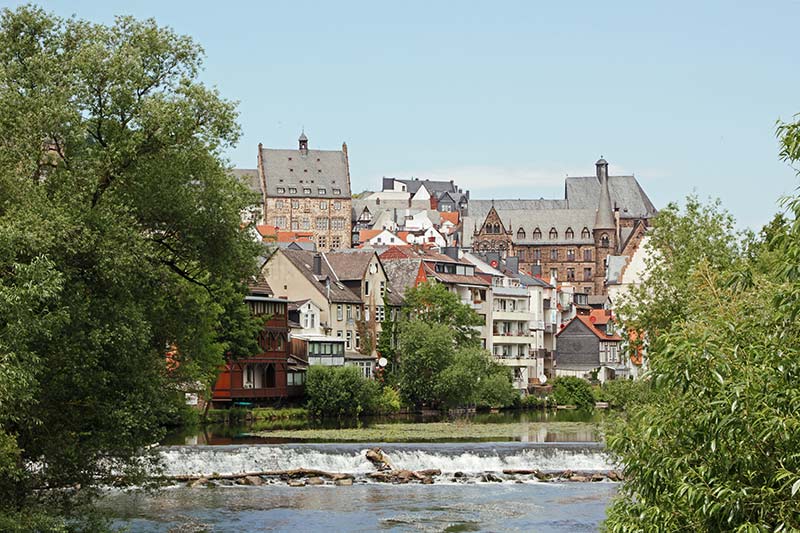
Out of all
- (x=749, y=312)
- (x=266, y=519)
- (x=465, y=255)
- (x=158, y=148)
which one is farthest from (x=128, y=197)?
(x=465, y=255)

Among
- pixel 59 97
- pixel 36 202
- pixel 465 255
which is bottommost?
pixel 36 202

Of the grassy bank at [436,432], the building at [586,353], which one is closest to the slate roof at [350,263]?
the grassy bank at [436,432]

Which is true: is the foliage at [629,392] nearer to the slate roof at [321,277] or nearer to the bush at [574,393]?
the slate roof at [321,277]

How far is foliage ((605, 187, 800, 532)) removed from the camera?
1527cm

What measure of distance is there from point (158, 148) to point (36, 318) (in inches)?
305

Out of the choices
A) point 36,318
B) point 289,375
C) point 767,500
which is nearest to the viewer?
point 767,500

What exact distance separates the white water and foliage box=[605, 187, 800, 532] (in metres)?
33.5

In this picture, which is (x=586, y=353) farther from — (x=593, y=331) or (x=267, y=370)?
(x=267, y=370)

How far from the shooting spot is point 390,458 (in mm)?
54156

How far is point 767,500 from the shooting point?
615 inches

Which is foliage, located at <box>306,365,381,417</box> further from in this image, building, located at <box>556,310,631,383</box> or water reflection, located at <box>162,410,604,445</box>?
building, located at <box>556,310,631,383</box>

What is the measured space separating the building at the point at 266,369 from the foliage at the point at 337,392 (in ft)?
7.37

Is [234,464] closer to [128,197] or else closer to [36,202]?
[128,197]

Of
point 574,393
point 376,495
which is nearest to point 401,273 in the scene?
point 574,393
